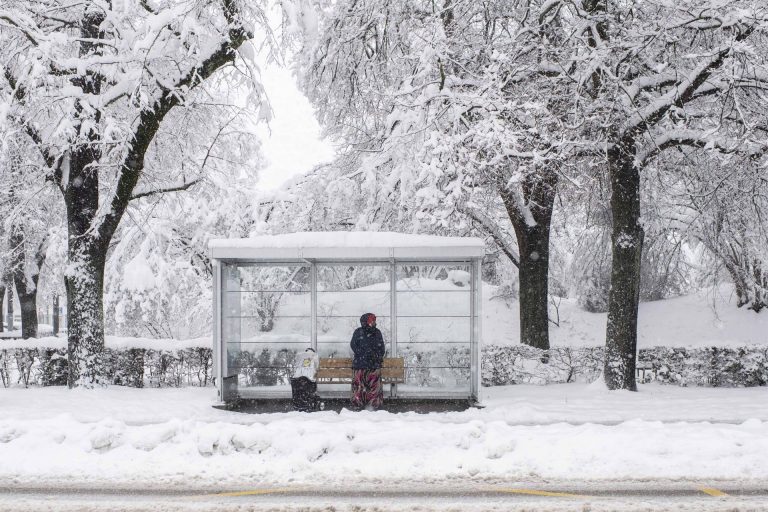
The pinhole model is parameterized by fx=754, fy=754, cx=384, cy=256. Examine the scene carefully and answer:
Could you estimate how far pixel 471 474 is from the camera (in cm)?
814

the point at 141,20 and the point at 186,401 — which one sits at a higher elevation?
the point at 141,20

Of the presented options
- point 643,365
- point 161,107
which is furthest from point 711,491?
point 161,107

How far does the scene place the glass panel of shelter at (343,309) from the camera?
13.7 m

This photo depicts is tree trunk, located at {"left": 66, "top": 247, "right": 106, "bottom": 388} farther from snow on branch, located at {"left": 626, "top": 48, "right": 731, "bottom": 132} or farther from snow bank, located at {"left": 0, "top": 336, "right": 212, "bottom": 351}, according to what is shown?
snow on branch, located at {"left": 626, "top": 48, "right": 731, "bottom": 132}

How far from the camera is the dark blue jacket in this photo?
1241 cm

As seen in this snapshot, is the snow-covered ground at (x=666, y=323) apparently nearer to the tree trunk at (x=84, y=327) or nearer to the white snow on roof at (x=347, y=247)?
the white snow on roof at (x=347, y=247)

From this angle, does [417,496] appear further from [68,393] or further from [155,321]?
[155,321]

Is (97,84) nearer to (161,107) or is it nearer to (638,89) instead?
(161,107)

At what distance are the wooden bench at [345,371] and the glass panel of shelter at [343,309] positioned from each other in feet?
1.12

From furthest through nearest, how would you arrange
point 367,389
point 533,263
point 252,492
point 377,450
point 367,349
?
point 533,263 → point 367,389 → point 367,349 → point 377,450 → point 252,492

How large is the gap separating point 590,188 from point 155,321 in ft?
44.1

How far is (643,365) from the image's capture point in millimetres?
14953

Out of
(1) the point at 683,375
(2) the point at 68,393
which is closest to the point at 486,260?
(1) the point at 683,375

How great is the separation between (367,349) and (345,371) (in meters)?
1.16
